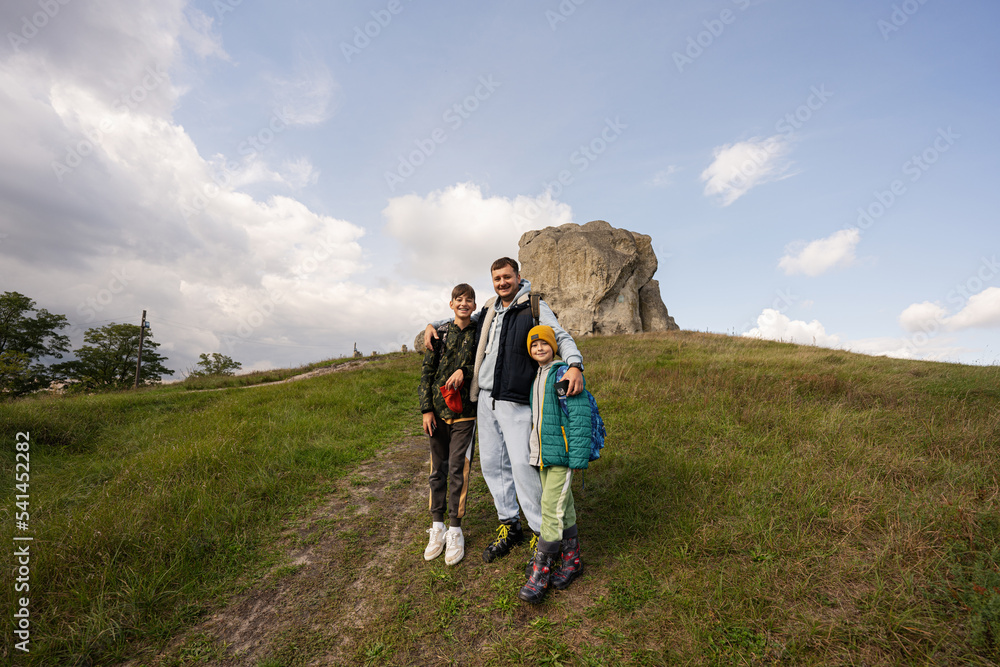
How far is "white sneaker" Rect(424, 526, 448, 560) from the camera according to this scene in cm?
360

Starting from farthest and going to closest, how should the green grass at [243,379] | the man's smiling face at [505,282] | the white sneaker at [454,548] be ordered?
the green grass at [243,379], the white sneaker at [454,548], the man's smiling face at [505,282]

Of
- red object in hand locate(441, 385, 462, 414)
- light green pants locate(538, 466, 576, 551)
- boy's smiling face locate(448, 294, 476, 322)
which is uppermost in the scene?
boy's smiling face locate(448, 294, 476, 322)

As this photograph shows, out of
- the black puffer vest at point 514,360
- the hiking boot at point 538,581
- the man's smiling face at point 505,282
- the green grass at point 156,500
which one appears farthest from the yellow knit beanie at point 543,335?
the green grass at point 156,500

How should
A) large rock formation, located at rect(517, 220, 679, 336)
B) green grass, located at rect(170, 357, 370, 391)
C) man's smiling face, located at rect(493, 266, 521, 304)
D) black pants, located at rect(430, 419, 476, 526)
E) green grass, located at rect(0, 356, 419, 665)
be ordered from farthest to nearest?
large rock formation, located at rect(517, 220, 679, 336), green grass, located at rect(170, 357, 370, 391), black pants, located at rect(430, 419, 476, 526), man's smiling face, located at rect(493, 266, 521, 304), green grass, located at rect(0, 356, 419, 665)

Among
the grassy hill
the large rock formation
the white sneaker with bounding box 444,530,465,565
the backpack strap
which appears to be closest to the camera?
the grassy hill

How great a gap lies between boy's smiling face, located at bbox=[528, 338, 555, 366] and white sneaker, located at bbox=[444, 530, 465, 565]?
74.6 inches

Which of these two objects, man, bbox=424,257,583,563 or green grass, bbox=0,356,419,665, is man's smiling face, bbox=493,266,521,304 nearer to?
man, bbox=424,257,583,563

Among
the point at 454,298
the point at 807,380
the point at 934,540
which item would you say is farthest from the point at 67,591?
the point at 807,380

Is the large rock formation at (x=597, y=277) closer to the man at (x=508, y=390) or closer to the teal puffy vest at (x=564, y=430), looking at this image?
the man at (x=508, y=390)

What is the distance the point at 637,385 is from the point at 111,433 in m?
10.8

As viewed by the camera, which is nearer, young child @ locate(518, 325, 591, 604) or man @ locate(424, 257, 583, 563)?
young child @ locate(518, 325, 591, 604)

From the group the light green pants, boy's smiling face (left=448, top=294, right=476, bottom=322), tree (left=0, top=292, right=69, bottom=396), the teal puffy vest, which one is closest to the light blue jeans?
the light green pants

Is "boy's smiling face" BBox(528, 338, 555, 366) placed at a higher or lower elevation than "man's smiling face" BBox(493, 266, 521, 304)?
lower

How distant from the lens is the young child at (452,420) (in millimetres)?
3586
